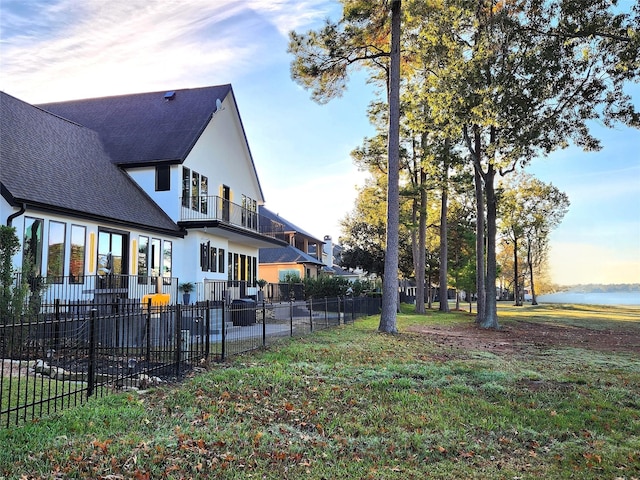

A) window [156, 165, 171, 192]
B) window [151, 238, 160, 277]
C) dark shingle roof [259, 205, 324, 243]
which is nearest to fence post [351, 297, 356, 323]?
window [151, 238, 160, 277]

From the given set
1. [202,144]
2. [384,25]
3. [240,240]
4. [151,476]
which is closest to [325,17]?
[384,25]

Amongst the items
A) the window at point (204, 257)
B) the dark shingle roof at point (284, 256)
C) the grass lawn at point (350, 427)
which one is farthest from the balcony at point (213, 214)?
the dark shingle roof at point (284, 256)

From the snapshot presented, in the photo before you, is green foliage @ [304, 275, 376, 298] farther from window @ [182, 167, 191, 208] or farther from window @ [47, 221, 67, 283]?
window @ [47, 221, 67, 283]

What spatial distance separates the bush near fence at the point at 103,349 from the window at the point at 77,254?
2.10 m

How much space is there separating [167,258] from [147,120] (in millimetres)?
8256

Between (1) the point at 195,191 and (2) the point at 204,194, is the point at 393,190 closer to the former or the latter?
(1) the point at 195,191

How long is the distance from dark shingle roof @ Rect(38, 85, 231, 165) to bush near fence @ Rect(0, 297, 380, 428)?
974cm

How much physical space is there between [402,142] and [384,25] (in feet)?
41.4

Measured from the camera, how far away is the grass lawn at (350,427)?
4.52 metres

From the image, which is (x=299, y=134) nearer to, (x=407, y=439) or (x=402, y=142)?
(x=402, y=142)

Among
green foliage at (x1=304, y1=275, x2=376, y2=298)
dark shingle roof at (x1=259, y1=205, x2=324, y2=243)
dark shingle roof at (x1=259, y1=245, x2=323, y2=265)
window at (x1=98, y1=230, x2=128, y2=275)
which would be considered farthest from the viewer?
dark shingle roof at (x1=259, y1=205, x2=324, y2=243)

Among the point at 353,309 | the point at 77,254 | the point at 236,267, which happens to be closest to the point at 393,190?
the point at 353,309

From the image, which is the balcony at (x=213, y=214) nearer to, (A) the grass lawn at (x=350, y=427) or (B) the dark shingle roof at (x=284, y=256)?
(A) the grass lawn at (x=350, y=427)

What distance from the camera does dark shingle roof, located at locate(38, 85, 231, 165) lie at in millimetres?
21595
